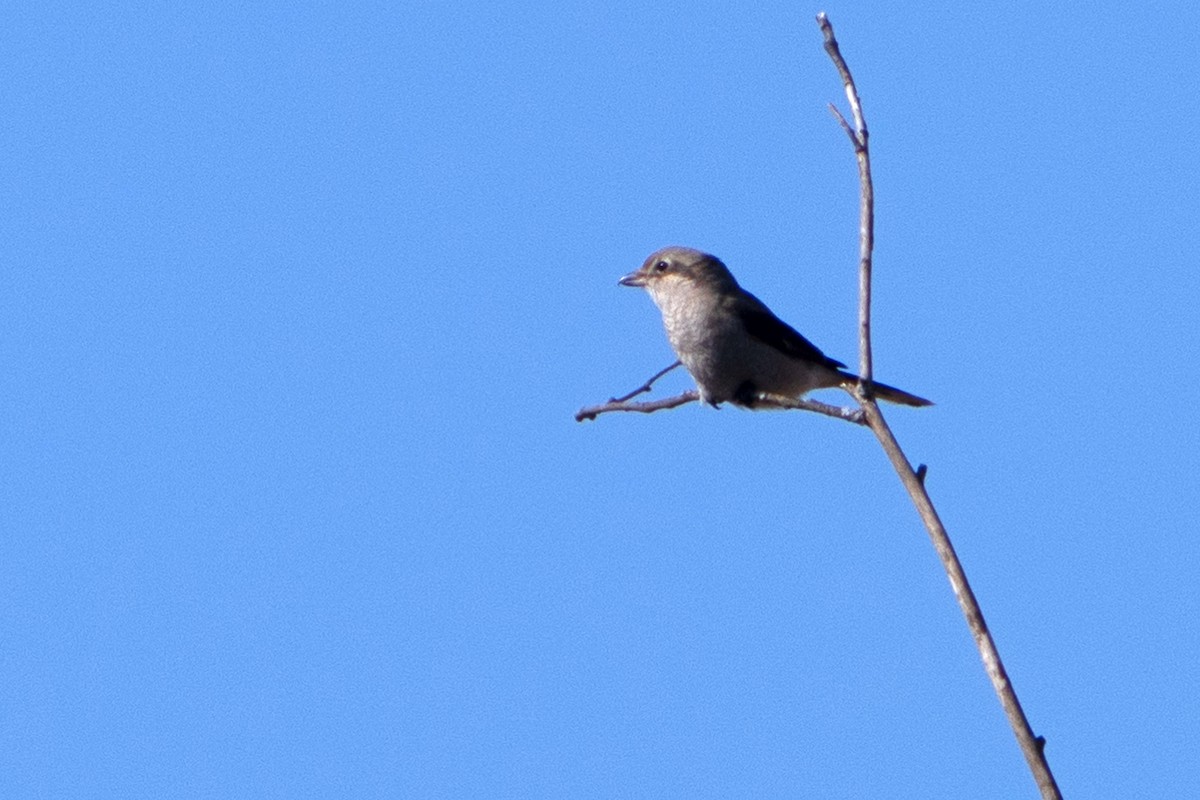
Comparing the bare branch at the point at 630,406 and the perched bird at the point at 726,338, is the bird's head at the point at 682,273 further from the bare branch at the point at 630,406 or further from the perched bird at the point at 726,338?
the bare branch at the point at 630,406

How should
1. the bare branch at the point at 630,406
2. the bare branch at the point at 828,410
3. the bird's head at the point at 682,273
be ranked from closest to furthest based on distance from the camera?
1. the bare branch at the point at 828,410
2. the bare branch at the point at 630,406
3. the bird's head at the point at 682,273

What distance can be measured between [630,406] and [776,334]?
4.08 meters

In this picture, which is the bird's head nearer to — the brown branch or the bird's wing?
the bird's wing

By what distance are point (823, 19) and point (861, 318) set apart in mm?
832

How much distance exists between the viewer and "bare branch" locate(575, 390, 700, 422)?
237 inches

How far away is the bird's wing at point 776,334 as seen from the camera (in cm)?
998

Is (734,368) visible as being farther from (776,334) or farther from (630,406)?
(630,406)

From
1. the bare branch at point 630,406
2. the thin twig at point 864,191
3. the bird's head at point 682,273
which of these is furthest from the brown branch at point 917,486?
the bird's head at point 682,273

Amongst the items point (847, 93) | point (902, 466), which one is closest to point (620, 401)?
point (847, 93)

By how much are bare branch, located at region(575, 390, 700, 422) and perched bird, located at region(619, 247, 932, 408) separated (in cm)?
317

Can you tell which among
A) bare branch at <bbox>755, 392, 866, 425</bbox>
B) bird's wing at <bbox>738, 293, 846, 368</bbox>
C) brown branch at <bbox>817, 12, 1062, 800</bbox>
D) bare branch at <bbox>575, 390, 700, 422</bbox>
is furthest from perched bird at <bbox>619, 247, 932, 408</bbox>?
brown branch at <bbox>817, 12, 1062, 800</bbox>

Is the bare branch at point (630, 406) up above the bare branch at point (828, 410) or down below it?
above

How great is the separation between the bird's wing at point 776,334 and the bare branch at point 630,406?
3.73 meters

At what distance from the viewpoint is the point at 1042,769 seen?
2.96m
